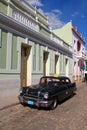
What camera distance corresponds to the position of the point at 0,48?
10102 mm

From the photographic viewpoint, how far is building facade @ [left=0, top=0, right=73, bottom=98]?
10.4 m

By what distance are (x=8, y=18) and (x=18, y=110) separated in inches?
209

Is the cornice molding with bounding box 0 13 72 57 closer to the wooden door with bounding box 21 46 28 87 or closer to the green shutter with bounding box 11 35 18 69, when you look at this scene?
the green shutter with bounding box 11 35 18 69

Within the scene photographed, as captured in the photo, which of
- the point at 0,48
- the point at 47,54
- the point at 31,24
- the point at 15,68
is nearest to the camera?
the point at 0,48

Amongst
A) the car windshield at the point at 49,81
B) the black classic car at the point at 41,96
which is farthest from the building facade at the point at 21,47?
the black classic car at the point at 41,96

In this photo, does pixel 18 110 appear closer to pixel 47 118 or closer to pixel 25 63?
pixel 47 118

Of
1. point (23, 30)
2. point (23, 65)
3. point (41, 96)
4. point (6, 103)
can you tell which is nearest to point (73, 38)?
point (23, 65)

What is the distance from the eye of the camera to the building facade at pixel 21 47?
10438 millimetres

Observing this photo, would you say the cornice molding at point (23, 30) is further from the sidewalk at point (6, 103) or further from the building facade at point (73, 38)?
the building facade at point (73, 38)

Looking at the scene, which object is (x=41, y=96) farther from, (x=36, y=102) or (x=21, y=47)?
(x=21, y=47)

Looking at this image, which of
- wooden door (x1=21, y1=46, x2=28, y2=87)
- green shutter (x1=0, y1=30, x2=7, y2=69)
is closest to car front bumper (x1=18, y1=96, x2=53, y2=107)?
green shutter (x1=0, y1=30, x2=7, y2=69)

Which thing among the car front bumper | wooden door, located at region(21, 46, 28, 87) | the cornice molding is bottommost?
the car front bumper

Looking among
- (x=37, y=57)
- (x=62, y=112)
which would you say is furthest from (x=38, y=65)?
(x=62, y=112)

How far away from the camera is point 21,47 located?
42.5 ft
